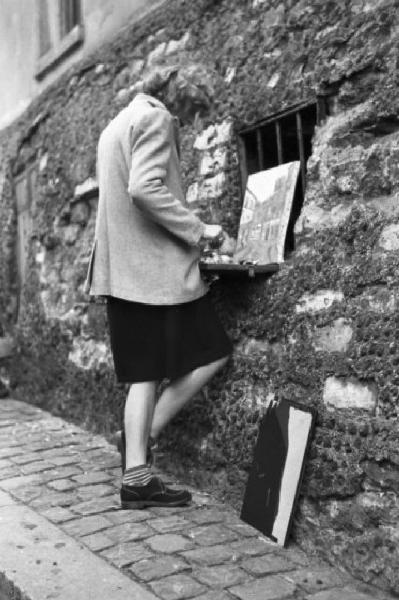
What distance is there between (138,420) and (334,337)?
→ 0.90 meters

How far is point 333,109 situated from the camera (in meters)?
2.85

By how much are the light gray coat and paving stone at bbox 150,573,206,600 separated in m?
1.09

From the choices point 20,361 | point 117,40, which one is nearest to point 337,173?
point 117,40

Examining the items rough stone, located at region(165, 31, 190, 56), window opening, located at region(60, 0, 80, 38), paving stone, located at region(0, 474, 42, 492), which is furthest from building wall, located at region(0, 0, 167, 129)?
paving stone, located at region(0, 474, 42, 492)

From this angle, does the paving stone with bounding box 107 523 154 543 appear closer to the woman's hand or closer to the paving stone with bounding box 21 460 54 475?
the paving stone with bounding box 21 460 54 475

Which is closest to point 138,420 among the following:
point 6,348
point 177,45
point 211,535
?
point 211,535

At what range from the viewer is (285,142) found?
3.34 m

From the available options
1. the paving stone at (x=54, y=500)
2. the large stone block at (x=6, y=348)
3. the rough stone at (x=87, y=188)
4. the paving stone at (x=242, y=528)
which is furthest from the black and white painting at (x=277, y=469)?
the large stone block at (x=6, y=348)

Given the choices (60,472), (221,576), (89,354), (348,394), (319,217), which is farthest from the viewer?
(89,354)

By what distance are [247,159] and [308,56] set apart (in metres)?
0.61

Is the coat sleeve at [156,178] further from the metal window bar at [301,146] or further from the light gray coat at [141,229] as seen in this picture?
the metal window bar at [301,146]

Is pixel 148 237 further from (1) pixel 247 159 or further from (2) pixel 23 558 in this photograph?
(2) pixel 23 558

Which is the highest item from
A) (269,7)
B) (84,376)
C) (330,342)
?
(269,7)

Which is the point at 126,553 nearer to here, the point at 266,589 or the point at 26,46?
the point at 266,589
